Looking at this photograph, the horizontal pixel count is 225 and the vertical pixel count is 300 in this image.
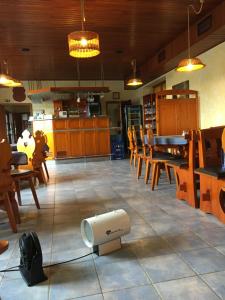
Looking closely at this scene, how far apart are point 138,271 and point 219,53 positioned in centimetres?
Answer: 529

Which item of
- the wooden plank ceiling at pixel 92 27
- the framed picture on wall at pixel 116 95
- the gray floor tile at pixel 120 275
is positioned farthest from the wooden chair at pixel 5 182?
the framed picture on wall at pixel 116 95

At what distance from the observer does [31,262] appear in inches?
71.4

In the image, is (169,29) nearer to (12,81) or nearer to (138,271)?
(12,81)

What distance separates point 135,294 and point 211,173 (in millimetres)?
1572

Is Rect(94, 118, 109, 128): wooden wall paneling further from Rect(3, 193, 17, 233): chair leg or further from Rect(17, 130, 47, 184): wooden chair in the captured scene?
Rect(3, 193, 17, 233): chair leg

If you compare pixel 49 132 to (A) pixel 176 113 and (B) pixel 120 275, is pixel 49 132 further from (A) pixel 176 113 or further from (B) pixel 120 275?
(B) pixel 120 275

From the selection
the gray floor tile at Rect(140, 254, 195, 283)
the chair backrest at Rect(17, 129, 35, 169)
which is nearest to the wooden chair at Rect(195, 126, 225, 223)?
the gray floor tile at Rect(140, 254, 195, 283)

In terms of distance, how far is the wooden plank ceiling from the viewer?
4.33 metres

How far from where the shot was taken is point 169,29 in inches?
217

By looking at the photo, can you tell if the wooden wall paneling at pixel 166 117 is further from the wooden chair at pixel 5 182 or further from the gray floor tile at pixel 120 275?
the gray floor tile at pixel 120 275

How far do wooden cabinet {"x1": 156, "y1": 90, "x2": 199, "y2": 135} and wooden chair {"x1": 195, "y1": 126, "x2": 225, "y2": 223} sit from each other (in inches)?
122

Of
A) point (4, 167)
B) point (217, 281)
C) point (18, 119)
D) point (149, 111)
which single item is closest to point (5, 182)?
point (4, 167)

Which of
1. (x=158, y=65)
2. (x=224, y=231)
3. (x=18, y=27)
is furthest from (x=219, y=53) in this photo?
(x=224, y=231)

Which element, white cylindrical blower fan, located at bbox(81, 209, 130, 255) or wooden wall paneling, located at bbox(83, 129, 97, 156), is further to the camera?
wooden wall paneling, located at bbox(83, 129, 97, 156)
